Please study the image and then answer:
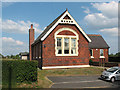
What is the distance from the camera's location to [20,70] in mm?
13312

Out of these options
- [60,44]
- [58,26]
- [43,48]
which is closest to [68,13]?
[58,26]

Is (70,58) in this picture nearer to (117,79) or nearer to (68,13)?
(68,13)

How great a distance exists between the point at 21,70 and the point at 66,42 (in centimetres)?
1111

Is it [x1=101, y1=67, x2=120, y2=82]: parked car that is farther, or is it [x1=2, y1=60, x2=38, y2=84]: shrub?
[x1=101, y1=67, x2=120, y2=82]: parked car

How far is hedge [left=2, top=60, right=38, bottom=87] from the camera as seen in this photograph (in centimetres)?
1319

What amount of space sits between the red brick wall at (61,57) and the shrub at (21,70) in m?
8.61

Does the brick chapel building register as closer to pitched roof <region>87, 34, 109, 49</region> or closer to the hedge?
the hedge

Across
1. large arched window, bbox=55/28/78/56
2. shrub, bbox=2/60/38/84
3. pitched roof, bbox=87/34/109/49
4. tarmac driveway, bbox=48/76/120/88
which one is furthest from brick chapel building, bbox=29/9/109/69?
pitched roof, bbox=87/34/109/49

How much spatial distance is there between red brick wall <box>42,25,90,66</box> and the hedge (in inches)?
339

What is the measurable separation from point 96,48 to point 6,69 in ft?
82.6

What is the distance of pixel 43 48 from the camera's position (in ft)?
72.7

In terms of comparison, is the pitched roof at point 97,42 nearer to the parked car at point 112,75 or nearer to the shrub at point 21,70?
the parked car at point 112,75

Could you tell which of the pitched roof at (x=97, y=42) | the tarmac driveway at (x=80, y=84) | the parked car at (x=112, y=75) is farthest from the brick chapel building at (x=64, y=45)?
the pitched roof at (x=97, y=42)

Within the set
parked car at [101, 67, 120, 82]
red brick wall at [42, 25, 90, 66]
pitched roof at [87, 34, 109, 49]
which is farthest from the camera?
pitched roof at [87, 34, 109, 49]
